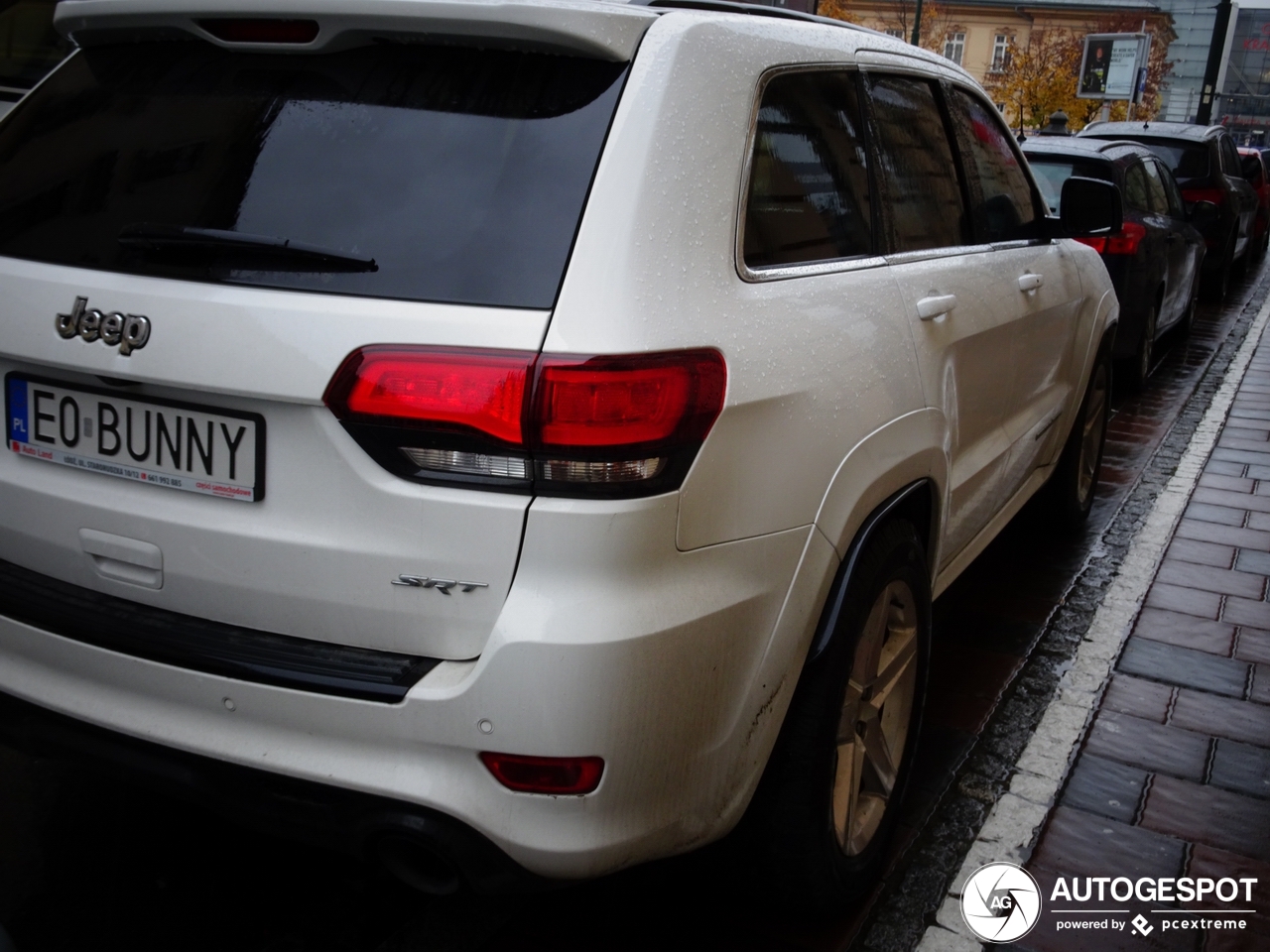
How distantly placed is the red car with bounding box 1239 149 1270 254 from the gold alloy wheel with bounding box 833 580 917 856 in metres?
15.1

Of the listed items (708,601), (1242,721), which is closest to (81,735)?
(708,601)

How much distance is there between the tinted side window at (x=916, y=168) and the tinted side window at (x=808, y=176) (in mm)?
160

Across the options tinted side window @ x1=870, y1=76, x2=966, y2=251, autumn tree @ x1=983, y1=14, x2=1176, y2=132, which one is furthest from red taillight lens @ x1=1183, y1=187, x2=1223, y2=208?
autumn tree @ x1=983, y1=14, x2=1176, y2=132

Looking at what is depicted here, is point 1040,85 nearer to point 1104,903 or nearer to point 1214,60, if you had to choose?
point 1214,60

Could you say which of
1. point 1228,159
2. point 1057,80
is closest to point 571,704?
point 1228,159

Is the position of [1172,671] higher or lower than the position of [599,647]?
lower

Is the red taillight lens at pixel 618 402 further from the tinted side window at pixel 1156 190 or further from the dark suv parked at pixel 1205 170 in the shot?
the dark suv parked at pixel 1205 170

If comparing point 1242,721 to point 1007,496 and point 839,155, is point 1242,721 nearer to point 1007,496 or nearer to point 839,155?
point 1007,496

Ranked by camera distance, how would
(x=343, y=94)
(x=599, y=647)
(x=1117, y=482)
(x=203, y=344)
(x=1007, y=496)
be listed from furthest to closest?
(x=1117, y=482)
(x=1007, y=496)
(x=343, y=94)
(x=203, y=344)
(x=599, y=647)

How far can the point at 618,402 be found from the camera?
178 cm

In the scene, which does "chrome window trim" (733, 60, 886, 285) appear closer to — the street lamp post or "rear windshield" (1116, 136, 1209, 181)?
"rear windshield" (1116, 136, 1209, 181)

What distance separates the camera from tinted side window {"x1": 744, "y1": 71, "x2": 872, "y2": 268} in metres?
2.19

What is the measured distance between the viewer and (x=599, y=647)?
1759mm

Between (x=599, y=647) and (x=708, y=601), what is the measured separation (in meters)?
0.21
